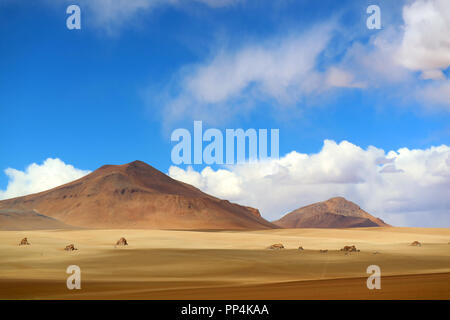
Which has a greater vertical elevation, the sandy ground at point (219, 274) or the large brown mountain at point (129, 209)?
the large brown mountain at point (129, 209)

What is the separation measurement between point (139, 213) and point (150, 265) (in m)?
146

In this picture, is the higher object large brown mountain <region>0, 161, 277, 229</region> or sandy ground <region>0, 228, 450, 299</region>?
large brown mountain <region>0, 161, 277, 229</region>

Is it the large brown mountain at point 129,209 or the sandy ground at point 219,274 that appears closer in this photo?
the sandy ground at point 219,274

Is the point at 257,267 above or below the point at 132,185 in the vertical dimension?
below

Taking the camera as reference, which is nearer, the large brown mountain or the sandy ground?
the sandy ground

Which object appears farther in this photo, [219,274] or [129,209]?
[129,209]

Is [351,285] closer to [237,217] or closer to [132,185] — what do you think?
[237,217]

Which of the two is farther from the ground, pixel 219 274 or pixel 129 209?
pixel 129 209
